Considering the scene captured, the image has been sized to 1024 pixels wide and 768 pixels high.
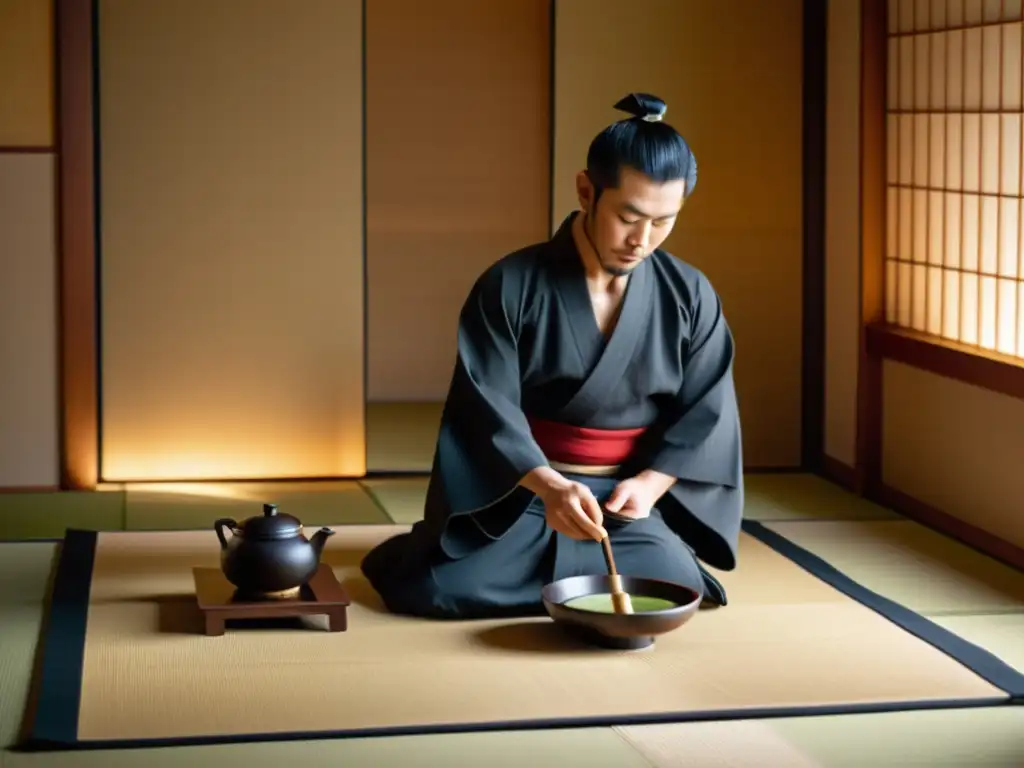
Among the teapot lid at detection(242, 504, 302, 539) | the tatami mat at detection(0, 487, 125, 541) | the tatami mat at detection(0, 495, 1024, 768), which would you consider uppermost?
the teapot lid at detection(242, 504, 302, 539)

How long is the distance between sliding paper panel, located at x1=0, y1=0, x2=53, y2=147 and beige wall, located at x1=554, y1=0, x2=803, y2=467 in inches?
70.9

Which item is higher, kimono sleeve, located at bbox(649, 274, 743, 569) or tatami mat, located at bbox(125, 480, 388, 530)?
kimono sleeve, located at bbox(649, 274, 743, 569)

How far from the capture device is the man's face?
411 centimetres

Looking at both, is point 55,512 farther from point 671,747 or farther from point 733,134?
point 671,747

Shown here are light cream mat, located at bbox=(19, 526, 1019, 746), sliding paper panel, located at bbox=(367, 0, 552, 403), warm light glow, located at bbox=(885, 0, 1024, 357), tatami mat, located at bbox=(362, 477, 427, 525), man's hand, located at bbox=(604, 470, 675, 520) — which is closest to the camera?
light cream mat, located at bbox=(19, 526, 1019, 746)

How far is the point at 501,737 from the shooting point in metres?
3.31

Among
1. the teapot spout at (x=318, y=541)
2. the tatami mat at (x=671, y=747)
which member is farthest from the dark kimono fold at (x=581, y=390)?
the tatami mat at (x=671, y=747)

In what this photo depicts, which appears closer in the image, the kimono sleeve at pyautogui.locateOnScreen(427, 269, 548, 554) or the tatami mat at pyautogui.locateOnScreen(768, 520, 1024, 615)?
the kimono sleeve at pyautogui.locateOnScreen(427, 269, 548, 554)

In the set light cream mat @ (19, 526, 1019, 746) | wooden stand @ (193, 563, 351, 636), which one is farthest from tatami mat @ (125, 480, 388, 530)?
wooden stand @ (193, 563, 351, 636)

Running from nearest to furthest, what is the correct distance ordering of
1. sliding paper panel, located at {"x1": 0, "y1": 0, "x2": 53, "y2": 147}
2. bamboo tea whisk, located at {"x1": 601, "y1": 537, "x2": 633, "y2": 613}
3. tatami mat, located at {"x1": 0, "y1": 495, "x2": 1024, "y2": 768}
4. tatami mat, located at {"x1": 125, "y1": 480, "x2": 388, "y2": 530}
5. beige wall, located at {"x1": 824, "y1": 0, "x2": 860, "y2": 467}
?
tatami mat, located at {"x1": 0, "y1": 495, "x2": 1024, "y2": 768}
bamboo tea whisk, located at {"x1": 601, "y1": 537, "x2": 633, "y2": 613}
tatami mat, located at {"x1": 125, "y1": 480, "x2": 388, "y2": 530}
sliding paper panel, located at {"x1": 0, "y1": 0, "x2": 53, "y2": 147}
beige wall, located at {"x1": 824, "y1": 0, "x2": 860, "y2": 467}

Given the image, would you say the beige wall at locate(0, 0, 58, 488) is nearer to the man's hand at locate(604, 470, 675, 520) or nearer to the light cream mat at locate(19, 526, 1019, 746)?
the light cream mat at locate(19, 526, 1019, 746)

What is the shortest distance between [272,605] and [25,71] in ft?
8.72

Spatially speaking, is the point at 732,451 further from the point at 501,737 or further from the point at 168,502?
the point at 168,502

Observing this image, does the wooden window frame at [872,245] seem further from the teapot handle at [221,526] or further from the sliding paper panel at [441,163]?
the teapot handle at [221,526]
